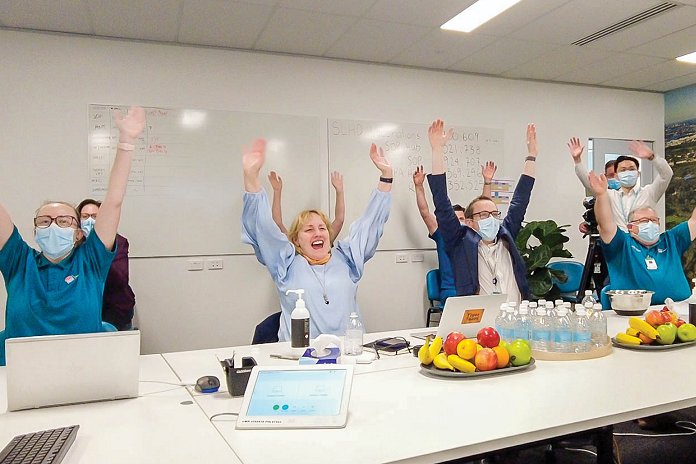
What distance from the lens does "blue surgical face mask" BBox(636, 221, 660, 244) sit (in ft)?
10.9

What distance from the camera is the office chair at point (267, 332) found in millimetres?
2785

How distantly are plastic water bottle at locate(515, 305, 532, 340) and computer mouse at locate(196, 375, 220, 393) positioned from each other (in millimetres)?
1190

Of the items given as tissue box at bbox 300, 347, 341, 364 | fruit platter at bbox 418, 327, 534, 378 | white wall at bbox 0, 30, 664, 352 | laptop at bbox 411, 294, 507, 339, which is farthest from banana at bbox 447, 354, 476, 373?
white wall at bbox 0, 30, 664, 352

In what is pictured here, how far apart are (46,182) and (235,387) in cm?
312

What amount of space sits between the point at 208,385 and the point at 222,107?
3.17m

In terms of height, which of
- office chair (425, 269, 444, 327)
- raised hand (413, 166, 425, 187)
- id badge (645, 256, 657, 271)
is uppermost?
raised hand (413, 166, 425, 187)

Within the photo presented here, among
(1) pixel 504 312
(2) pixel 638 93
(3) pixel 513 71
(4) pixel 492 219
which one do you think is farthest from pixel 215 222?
(2) pixel 638 93

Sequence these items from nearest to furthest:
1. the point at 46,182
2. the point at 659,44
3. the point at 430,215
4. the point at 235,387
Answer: the point at 235,387 < the point at 46,182 < the point at 659,44 < the point at 430,215

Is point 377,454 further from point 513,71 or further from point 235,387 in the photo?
point 513,71

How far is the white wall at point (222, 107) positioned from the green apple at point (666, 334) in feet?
9.69

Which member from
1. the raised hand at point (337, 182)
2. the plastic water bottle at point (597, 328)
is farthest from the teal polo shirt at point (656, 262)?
the raised hand at point (337, 182)

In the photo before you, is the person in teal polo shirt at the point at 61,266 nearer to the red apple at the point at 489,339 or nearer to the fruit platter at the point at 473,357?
the fruit platter at the point at 473,357

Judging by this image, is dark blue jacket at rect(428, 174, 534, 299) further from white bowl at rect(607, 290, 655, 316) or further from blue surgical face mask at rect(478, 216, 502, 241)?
white bowl at rect(607, 290, 655, 316)

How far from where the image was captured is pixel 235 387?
1680 millimetres
